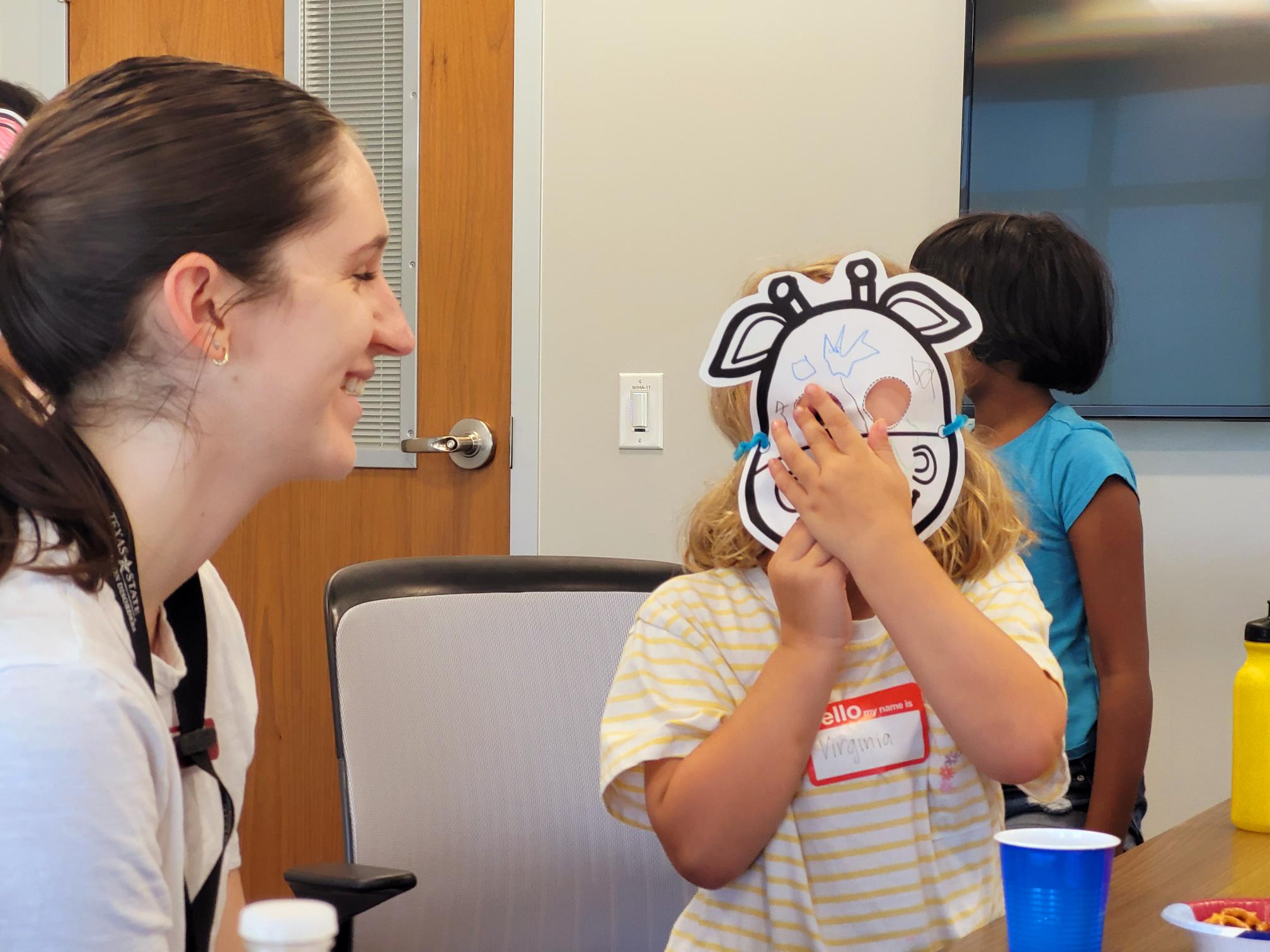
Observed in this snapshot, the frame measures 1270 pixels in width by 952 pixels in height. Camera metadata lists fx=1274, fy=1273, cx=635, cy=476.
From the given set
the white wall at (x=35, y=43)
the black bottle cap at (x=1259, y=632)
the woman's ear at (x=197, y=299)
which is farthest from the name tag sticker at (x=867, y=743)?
the white wall at (x=35, y=43)

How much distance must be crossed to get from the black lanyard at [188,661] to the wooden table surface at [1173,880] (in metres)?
0.52

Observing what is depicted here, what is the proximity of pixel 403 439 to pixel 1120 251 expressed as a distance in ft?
4.46

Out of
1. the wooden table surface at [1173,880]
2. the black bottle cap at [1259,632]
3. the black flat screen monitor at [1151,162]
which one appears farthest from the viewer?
the black flat screen monitor at [1151,162]

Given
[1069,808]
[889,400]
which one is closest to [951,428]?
[889,400]

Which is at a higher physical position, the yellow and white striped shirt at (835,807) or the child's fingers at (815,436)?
the child's fingers at (815,436)

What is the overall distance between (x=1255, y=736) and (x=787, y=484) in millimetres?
489

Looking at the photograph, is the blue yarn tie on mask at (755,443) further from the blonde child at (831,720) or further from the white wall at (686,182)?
the white wall at (686,182)

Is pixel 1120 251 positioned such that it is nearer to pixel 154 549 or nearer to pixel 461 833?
pixel 461 833

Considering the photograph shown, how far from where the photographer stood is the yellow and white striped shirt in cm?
100

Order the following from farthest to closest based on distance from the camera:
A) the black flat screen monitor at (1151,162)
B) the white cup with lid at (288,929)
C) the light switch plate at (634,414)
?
the light switch plate at (634,414) → the black flat screen monitor at (1151,162) → the white cup with lid at (288,929)

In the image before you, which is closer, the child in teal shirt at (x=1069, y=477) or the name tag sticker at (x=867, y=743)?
the name tag sticker at (x=867, y=743)

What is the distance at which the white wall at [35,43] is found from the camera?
271 centimetres

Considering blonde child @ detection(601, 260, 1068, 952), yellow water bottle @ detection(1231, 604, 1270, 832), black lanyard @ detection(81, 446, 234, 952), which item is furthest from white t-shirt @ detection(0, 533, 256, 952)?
yellow water bottle @ detection(1231, 604, 1270, 832)

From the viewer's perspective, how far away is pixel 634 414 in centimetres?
237
